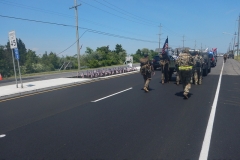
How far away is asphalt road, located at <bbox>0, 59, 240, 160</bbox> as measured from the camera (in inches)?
182

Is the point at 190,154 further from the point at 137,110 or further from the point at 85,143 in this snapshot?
the point at 137,110

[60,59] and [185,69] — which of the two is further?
[60,59]

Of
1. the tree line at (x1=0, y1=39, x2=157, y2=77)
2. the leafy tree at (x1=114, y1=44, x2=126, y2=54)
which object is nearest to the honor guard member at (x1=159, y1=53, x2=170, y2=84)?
the tree line at (x1=0, y1=39, x2=157, y2=77)

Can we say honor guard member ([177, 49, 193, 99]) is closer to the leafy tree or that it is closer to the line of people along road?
the line of people along road

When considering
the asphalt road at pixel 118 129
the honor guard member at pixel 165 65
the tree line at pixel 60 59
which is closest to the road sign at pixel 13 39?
the asphalt road at pixel 118 129

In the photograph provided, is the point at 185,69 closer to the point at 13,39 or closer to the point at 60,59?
the point at 13,39

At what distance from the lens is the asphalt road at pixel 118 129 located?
4.62 meters

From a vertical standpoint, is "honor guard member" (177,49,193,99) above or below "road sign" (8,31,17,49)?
below

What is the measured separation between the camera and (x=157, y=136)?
5430mm

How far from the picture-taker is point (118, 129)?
5965 millimetres

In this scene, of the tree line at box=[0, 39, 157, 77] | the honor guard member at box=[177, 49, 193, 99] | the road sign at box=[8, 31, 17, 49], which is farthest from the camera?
the tree line at box=[0, 39, 157, 77]

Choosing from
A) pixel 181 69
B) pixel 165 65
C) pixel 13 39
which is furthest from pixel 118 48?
pixel 181 69

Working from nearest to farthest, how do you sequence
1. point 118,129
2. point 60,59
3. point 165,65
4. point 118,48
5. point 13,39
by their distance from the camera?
1. point 118,129
2. point 13,39
3. point 165,65
4. point 60,59
5. point 118,48

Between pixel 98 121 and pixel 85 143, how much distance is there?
1652 mm
